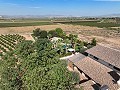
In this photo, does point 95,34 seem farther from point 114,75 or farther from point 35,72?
point 35,72

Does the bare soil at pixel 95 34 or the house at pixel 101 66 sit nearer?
the house at pixel 101 66

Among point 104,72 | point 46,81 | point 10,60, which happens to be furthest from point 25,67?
point 104,72

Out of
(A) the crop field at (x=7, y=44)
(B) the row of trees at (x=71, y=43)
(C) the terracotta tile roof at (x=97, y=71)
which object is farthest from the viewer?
(A) the crop field at (x=7, y=44)

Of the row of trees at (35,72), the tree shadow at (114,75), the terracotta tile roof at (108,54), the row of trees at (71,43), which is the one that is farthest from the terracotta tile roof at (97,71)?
the row of trees at (71,43)

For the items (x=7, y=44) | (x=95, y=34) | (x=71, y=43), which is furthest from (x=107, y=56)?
(x=95, y=34)

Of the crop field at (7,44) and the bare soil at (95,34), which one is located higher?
the crop field at (7,44)

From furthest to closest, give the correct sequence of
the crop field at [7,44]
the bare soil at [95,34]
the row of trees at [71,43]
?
1. the bare soil at [95,34]
2. the crop field at [7,44]
3. the row of trees at [71,43]

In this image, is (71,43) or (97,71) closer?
(97,71)

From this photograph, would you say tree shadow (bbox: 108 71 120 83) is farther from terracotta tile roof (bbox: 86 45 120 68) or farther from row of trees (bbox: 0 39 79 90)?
row of trees (bbox: 0 39 79 90)

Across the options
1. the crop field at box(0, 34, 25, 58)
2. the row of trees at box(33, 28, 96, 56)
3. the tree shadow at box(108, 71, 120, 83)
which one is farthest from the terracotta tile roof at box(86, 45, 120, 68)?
the crop field at box(0, 34, 25, 58)

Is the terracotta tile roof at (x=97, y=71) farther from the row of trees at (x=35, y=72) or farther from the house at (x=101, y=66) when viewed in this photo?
the row of trees at (x=35, y=72)
